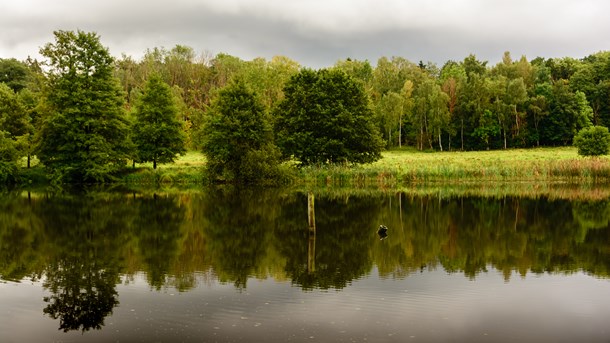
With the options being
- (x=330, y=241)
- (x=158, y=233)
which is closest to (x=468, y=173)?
(x=330, y=241)

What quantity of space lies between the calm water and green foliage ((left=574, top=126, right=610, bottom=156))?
92.8ft

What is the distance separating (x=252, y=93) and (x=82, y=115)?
→ 16.7 meters

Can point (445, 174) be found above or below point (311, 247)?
above

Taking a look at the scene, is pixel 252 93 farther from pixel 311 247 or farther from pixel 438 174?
pixel 311 247

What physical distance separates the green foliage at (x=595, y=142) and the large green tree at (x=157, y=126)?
1675 inches

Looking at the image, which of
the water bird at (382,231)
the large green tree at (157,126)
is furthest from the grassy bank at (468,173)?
the water bird at (382,231)

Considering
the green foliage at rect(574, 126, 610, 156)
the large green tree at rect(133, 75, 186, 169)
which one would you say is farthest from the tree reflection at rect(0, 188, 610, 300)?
the green foliage at rect(574, 126, 610, 156)

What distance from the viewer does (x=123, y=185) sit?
179ft

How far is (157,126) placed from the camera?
186 ft

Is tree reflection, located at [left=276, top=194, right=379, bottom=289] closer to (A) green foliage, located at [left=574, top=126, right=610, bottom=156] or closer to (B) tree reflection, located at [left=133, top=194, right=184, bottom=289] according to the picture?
(B) tree reflection, located at [left=133, top=194, right=184, bottom=289]

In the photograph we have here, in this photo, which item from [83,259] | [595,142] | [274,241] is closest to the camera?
[83,259]

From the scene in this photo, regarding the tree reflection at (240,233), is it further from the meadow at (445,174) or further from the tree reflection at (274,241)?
the meadow at (445,174)

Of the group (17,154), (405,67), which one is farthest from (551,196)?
(405,67)

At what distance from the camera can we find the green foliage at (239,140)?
54250mm
